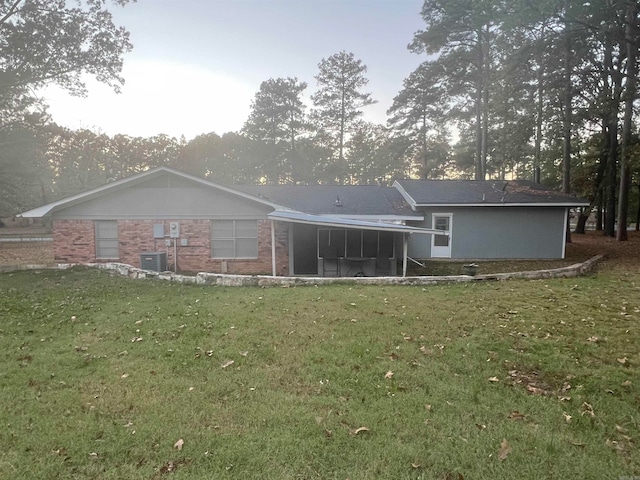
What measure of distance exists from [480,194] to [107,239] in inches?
571

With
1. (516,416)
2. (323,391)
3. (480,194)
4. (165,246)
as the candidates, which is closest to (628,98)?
(480,194)

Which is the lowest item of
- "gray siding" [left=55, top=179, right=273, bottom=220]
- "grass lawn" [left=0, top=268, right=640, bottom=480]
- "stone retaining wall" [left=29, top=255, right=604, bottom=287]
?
"grass lawn" [left=0, top=268, right=640, bottom=480]

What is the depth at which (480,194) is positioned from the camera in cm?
1534

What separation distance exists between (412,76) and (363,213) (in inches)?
675

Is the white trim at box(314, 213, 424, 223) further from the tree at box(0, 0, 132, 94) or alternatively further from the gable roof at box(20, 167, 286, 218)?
the tree at box(0, 0, 132, 94)

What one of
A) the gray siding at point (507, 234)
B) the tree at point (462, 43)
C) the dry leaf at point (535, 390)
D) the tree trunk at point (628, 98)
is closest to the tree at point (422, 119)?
the tree at point (462, 43)

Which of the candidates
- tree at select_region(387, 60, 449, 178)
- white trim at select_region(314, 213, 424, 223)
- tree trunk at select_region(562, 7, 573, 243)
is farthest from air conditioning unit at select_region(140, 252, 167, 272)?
tree at select_region(387, 60, 449, 178)

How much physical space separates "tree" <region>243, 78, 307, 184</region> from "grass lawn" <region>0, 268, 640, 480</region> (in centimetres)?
2762

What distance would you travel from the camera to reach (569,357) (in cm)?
441

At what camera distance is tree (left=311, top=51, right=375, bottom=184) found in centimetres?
3031

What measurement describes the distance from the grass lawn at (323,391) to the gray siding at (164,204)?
543cm

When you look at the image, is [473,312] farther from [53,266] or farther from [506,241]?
[53,266]

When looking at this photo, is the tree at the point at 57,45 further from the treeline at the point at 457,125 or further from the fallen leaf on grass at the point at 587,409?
the fallen leaf on grass at the point at 587,409

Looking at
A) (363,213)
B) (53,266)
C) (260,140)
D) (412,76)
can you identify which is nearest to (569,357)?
(363,213)
